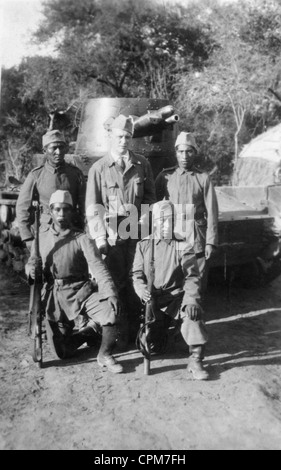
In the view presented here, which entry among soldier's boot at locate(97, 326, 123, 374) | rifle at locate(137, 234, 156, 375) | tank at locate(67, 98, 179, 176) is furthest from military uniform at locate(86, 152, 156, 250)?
tank at locate(67, 98, 179, 176)

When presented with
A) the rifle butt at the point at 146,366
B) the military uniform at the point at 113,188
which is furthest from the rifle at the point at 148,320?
the military uniform at the point at 113,188

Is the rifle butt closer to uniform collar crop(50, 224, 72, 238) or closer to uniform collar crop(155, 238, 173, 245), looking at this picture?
uniform collar crop(155, 238, 173, 245)

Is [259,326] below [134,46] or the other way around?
below

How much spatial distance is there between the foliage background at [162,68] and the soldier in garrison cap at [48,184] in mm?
14648

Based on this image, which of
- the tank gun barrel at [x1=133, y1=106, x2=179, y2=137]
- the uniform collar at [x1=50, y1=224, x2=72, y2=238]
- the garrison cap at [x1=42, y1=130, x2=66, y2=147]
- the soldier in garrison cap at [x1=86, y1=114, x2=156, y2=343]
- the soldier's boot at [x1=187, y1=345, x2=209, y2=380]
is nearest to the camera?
the soldier's boot at [x1=187, y1=345, x2=209, y2=380]

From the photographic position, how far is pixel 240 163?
1516 centimetres

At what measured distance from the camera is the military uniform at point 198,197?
200 inches

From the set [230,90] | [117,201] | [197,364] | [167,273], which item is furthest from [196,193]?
[230,90]

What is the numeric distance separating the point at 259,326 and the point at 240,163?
10008 millimetres

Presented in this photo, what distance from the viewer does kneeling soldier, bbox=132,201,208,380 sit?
4.47 m

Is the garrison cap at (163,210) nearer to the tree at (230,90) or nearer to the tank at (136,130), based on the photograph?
the tank at (136,130)

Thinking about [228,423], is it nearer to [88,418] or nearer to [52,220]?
[88,418]

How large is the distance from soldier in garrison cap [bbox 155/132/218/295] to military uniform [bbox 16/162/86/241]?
0.95m

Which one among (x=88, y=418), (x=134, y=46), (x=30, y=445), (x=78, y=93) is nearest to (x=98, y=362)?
(x=88, y=418)
